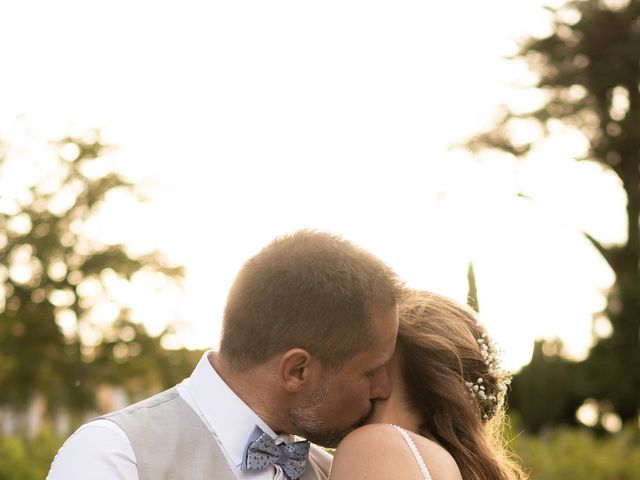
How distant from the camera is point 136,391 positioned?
22438 mm

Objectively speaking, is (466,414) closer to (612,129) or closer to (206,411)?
(206,411)

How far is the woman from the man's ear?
272 mm

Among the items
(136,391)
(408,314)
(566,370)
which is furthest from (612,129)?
(408,314)

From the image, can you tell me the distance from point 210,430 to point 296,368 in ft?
1.09

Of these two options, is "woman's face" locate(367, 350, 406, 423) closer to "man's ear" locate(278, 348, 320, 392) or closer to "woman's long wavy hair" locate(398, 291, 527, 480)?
"woman's long wavy hair" locate(398, 291, 527, 480)

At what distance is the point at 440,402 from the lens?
12.4 feet

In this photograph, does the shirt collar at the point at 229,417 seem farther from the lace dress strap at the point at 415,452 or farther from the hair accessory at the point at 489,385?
the hair accessory at the point at 489,385

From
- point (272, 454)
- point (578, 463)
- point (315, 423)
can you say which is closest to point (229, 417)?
point (272, 454)

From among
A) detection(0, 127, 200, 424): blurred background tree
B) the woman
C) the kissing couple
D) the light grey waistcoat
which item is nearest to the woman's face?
the woman

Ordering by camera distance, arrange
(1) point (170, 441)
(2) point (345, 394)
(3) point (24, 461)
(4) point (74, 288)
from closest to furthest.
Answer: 1. (1) point (170, 441)
2. (2) point (345, 394)
3. (3) point (24, 461)
4. (4) point (74, 288)

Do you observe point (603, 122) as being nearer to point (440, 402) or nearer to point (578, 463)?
point (578, 463)

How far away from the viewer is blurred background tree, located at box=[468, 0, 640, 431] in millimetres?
24500

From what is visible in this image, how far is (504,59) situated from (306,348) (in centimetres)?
2325

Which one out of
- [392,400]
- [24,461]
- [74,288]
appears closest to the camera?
[392,400]
